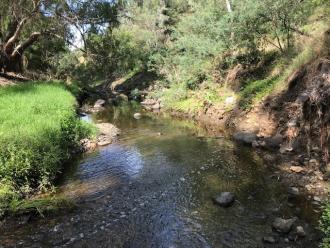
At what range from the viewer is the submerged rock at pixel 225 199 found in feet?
28.5

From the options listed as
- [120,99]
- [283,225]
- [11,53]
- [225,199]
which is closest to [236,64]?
[225,199]

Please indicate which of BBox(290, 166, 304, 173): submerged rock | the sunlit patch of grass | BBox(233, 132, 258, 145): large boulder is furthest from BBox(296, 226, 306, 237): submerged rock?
BBox(233, 132, 258, 145): large boulder

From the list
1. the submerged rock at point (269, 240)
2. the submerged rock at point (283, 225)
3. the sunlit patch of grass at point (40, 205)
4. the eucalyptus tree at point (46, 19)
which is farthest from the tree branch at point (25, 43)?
the submerged rock at point (269, 240)

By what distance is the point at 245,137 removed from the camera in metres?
14.2

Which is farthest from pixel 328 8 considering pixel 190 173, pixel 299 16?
pixel 190 173

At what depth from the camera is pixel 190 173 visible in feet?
36.8

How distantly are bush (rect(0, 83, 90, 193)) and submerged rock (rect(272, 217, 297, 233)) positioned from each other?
6.38 m

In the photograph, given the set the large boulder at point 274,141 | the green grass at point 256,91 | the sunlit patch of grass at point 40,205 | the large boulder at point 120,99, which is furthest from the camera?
the large boulder at point 120,99

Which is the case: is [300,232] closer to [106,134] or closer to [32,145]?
[32,145]

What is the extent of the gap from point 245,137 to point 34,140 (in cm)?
804

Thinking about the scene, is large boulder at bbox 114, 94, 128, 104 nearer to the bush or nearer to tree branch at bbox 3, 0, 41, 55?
tree branch at bbox 3, 0, 41, 55

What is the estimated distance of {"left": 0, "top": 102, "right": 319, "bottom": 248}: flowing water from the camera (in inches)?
292

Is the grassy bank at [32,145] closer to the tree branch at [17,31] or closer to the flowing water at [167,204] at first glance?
the flowing water at [167,204]

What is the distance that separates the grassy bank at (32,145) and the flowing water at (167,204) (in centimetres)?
70
